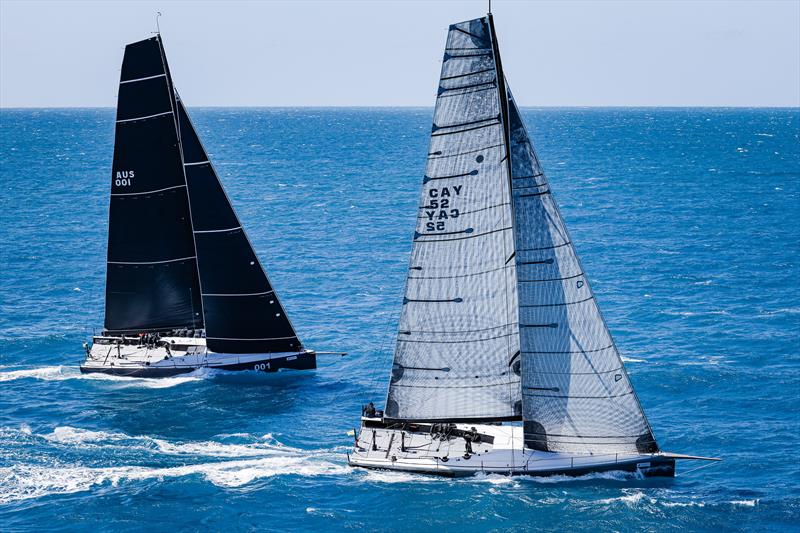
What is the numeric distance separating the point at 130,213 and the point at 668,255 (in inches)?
2237

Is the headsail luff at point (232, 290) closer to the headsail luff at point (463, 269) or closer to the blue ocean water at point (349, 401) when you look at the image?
the blue ocean water at point (349, 401)

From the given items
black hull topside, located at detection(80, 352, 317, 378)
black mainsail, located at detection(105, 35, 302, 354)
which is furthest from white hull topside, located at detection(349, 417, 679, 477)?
black mainsail, located at detection(105, 35, 302, 354)

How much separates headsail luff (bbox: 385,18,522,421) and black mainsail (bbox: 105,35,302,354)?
20.9m

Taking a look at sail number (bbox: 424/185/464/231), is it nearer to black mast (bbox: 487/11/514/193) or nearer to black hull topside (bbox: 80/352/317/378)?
black mast (bbox: 487/11/514/193)

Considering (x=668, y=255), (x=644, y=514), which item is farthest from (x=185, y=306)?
(x=668, y=255)

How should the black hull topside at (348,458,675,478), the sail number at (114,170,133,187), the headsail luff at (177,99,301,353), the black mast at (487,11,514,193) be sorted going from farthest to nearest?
the headsail luff at (177,99,301,353), the sail number at (114,170,133,187), the black hull topside at (348,458,675,478), the black mast at (487,11,514,193)

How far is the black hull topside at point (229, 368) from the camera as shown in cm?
6550

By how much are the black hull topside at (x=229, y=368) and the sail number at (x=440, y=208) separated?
2522 cm

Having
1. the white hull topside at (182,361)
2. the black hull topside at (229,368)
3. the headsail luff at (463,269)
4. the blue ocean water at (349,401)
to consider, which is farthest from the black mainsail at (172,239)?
the headsail luff at (463,269)

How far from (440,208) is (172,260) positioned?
95.2 ft

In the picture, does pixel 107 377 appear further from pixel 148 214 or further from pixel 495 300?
pixel 495 300

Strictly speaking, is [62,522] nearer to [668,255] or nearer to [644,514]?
[644,514]

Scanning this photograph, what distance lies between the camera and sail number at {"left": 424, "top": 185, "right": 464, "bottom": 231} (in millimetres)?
42406

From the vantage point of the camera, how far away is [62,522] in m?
44.9
